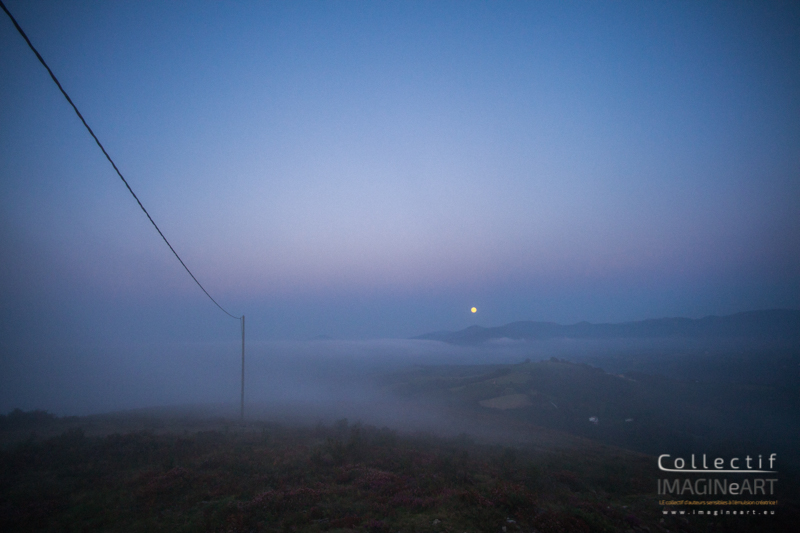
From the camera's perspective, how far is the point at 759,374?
8612cm

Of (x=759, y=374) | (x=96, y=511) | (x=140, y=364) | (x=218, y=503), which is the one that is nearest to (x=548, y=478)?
(x=218, y=503)

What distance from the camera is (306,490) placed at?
1071 centimetres

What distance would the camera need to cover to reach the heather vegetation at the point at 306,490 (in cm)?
877

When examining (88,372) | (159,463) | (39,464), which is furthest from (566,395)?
(88,372)

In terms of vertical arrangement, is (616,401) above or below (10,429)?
below

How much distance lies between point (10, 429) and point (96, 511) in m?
26.5

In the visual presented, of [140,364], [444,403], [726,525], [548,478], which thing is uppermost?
[726,525]

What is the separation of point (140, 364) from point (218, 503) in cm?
15166

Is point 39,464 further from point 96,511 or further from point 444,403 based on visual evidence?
point 444,403

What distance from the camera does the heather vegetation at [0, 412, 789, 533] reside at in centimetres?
877

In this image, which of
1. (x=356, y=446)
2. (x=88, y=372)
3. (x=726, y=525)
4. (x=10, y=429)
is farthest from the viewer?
(x=88, y=372)

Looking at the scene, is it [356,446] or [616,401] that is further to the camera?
[616,401]

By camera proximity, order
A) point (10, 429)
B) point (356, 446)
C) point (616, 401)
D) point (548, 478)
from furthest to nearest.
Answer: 1. point (616, 401)
2. point (10, 429)
3. point (356, 446)
4. point (548, 478)

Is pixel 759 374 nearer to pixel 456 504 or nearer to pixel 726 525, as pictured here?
pixel 726 525
